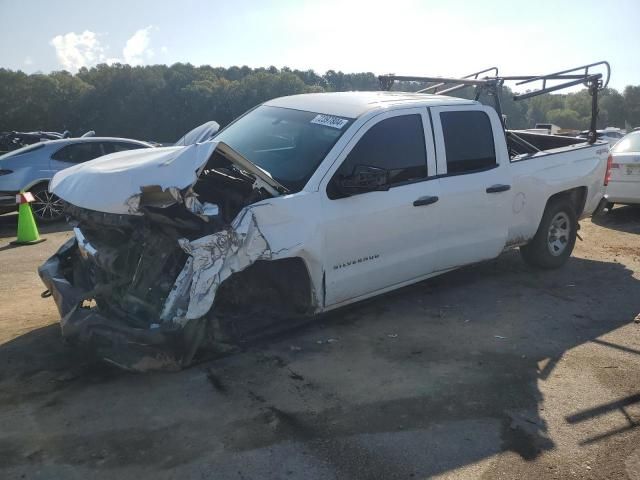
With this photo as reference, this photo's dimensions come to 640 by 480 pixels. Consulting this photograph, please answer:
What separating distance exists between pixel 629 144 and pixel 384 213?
7437 mm

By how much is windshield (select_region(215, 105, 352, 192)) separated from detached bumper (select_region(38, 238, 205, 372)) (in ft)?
4.53

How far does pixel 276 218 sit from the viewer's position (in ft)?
13.4

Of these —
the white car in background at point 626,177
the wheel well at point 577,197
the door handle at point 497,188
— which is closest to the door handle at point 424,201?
the door handle at point 497,188

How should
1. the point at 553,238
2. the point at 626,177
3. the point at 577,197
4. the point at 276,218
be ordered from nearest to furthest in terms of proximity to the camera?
the point at 276,218, the point at 553,238, the point at 577,197, the point at 626,177

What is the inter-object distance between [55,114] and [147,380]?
3047 centimetres

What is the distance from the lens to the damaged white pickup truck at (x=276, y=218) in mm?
3791

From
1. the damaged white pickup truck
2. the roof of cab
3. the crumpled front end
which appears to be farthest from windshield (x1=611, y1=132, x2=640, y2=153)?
the crumpled front end

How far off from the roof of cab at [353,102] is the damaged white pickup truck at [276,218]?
0.02 meters

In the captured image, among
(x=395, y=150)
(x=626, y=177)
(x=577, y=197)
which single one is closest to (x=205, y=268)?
(x=395, y=150)

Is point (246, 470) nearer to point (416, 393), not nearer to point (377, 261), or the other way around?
point (416, 393)

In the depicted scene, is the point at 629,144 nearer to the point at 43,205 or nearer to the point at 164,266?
the point at 164,266

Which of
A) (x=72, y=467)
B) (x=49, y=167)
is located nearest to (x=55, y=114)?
(x=49, y=167)

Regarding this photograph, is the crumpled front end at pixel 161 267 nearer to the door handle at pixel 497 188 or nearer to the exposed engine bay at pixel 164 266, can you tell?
the exposed engine bay at pixel 164 266

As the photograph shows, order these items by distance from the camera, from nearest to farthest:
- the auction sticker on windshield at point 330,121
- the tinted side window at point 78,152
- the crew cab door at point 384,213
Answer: the crew cab door at point 384,213, the auction sticker on windshield at point 330,121, the tinted side window at point 78,152
